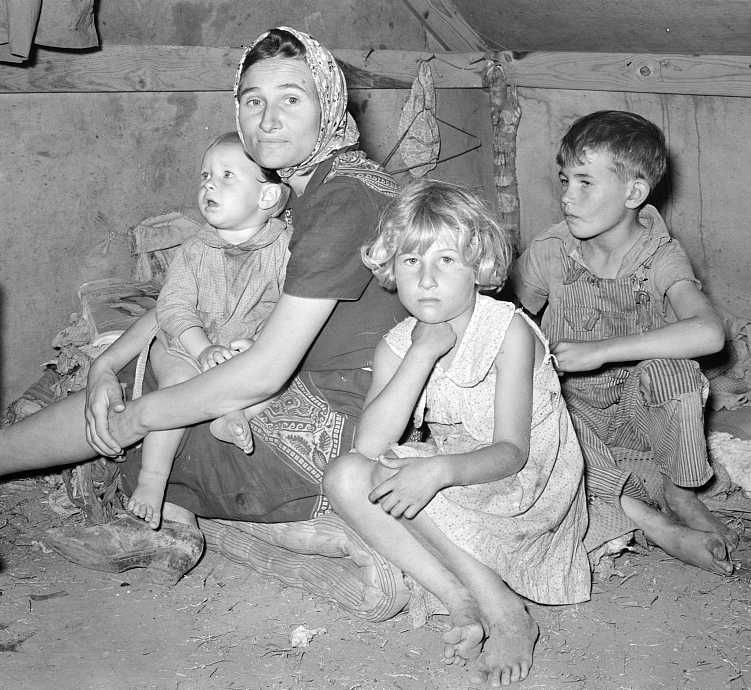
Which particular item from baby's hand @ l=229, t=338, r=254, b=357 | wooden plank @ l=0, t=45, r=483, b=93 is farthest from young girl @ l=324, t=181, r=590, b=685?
wooden plank @ l=0, t=45, r=483, b=93

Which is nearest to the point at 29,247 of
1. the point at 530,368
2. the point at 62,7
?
the point at 62,7

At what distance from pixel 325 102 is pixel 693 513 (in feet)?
5.44

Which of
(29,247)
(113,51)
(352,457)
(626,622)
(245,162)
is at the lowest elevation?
(626,622)

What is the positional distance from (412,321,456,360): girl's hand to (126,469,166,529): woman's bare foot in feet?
2.91

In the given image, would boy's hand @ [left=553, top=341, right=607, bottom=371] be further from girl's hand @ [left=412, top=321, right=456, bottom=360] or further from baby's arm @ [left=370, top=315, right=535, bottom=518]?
girl's hand @ [left=412, top=321, right=456, bottom=360]

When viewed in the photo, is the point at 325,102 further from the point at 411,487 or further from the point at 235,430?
the point at 411,487

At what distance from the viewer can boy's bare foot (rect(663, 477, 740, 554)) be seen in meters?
3.08

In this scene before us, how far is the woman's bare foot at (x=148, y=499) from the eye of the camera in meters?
2.84

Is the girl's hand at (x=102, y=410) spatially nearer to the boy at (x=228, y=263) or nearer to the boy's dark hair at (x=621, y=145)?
the boy at (x=228, y=263)

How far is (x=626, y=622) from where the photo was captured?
2699mm

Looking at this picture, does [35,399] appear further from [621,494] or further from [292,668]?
[621,494]

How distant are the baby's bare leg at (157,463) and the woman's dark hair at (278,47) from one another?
878 mm

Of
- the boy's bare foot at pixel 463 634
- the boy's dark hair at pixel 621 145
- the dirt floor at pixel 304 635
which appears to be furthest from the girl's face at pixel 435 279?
the boy's dark hair at pixel 621 145

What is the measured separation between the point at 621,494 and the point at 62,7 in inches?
101
